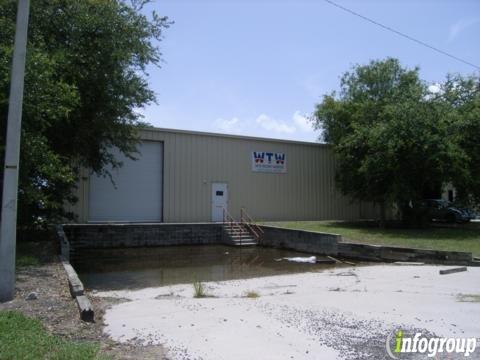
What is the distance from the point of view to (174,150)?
991 inches

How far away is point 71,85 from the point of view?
521 inches

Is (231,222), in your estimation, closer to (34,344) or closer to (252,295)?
(252,295)

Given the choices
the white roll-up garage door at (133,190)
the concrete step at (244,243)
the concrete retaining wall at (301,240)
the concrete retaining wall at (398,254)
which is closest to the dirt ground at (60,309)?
the concrete retaining wall at (398,254)

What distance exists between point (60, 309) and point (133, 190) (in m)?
17.5

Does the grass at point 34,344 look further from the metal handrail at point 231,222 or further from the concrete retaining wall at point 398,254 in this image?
the metal handrail at point 231,222

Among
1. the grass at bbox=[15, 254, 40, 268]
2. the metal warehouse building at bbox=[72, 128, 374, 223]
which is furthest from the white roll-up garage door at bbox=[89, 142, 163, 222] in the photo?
the grass at bbox=[15, 254, 40, 268]

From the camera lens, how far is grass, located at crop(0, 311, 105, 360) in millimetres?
4840

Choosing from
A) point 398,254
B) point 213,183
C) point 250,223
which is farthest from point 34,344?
point 213,183

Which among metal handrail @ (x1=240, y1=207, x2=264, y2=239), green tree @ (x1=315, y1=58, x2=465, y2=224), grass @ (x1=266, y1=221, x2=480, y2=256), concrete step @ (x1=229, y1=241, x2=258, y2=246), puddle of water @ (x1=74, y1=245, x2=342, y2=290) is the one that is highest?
green tree @ (x1=315, y1=58, x2=465, y2=224)

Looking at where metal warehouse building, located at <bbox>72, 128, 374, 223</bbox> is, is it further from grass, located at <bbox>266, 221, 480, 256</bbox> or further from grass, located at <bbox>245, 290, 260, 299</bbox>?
grass, located at <bbox>245, 290, 260, 299</bbox>

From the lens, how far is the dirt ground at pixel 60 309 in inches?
214

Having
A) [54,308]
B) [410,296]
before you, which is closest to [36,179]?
[54,308]

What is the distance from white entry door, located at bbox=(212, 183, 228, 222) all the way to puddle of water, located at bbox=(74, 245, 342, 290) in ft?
15.1

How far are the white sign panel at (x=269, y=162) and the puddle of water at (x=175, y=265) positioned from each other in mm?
7202
